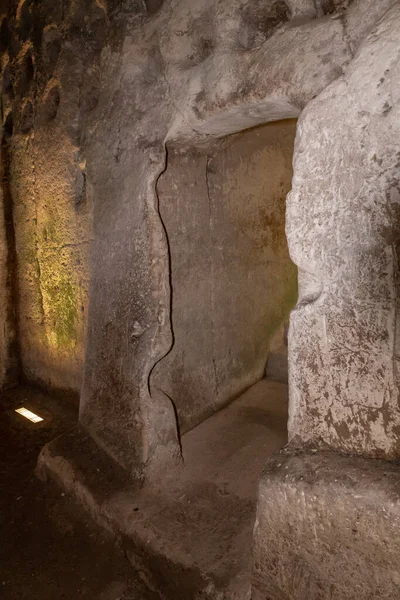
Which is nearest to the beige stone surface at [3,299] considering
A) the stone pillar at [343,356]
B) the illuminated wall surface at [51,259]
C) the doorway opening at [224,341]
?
the illuminated wall surface at [51,259]

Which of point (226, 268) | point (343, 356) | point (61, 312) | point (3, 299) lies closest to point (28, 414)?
point (61, 312)

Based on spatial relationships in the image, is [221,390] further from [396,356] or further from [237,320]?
[396,356]

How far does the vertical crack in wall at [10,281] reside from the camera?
368 cm

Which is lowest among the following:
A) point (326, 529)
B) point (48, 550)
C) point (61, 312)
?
point (48, 550)

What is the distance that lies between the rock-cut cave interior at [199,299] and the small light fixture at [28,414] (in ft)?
0.08

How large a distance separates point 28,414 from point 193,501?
1.84 meters

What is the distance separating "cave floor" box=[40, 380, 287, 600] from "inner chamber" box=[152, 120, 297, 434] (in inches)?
11.6

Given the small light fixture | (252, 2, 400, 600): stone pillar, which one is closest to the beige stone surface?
the small light fixture

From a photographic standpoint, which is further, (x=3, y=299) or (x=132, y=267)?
(x=3, y=299)

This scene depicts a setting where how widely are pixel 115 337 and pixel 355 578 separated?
169cm

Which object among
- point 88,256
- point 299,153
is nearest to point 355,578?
point 299,153

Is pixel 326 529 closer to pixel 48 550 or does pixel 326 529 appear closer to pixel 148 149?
pixel 48 550

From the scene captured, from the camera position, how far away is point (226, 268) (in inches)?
122

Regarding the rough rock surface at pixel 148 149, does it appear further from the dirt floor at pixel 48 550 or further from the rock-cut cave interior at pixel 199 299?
the dirt floor at pixel 48 550
